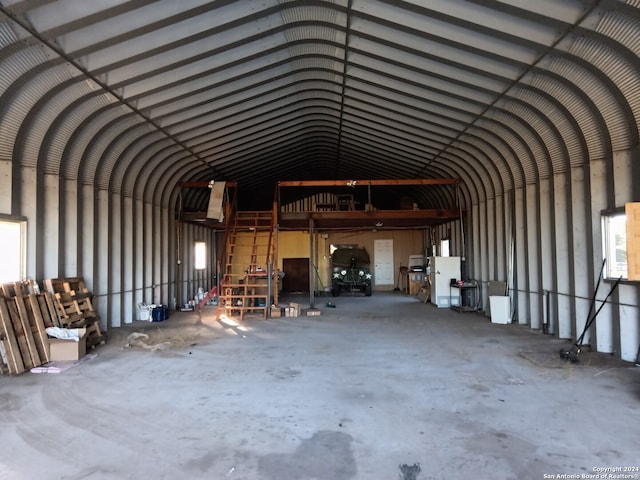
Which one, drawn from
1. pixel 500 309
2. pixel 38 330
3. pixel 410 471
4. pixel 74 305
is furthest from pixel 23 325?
pixel 500 309

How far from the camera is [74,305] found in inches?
289

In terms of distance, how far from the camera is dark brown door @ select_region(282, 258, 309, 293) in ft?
66.3

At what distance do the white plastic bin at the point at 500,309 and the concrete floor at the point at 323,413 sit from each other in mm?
2193

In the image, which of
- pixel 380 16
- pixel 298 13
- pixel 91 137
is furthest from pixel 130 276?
pixel 380 16

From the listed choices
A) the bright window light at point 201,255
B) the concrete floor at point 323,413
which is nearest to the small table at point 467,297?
the concrete floor at point 323,413

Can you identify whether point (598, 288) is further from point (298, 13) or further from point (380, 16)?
point (298, 13)

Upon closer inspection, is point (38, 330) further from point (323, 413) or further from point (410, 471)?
point (410, 471)

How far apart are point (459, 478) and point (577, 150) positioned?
634 centimetres

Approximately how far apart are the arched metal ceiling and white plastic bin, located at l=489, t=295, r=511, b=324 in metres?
Result: 2.79

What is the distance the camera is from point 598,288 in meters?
6.63

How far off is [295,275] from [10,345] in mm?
14853

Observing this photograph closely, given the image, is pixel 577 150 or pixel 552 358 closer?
pixel 552 358

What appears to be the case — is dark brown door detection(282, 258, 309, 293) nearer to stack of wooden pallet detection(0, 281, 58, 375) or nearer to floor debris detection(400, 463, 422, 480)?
stack of wooden pallet detection(0, 281, 58, 375)

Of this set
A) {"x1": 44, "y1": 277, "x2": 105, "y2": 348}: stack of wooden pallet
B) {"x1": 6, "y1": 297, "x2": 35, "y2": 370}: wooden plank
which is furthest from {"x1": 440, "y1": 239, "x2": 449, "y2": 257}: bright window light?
{"x1": 6, "y1": 297, "x2": 35, "y2": 370}: wooden plank
